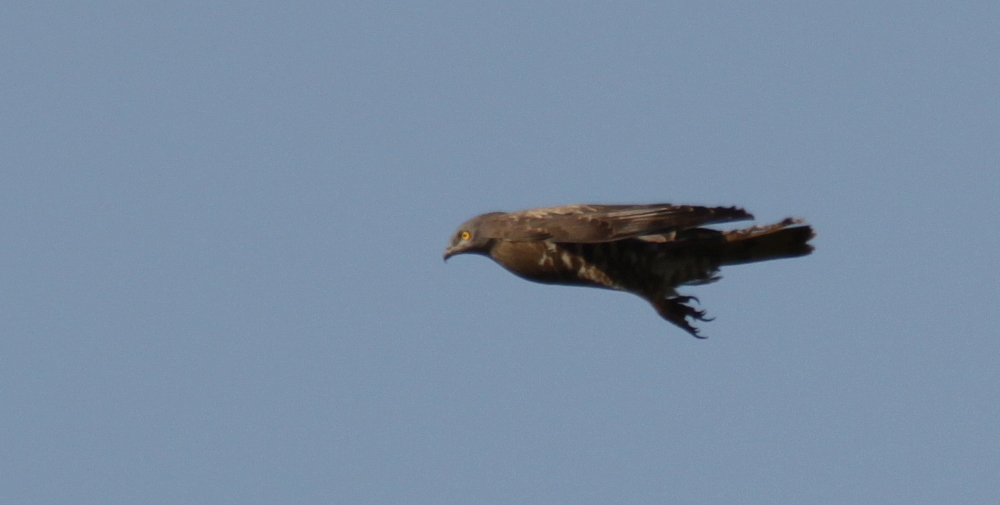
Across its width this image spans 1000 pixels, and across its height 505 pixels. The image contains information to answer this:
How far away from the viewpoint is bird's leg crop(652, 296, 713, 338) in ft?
55.5

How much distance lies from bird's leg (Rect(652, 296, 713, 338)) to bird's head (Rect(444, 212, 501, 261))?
5.72 feet

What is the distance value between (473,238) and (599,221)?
138 centimetres

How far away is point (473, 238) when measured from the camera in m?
16.5

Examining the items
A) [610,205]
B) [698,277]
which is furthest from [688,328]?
[610,205]

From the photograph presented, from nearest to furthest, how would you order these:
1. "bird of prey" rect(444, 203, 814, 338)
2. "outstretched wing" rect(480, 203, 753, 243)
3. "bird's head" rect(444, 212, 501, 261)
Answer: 1. "outstretched wing" rect(480, 203, 753, 243)
2. "bird of prey" rect(444, 203, 814, 338)
3. "bird's head" rect(444, 212, 501, 261)

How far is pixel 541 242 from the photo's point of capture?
16.0 m

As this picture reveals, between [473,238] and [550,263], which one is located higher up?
[473,238]

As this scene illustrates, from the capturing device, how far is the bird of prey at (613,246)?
15781 millimetres

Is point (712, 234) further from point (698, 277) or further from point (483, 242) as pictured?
point (483, 242)

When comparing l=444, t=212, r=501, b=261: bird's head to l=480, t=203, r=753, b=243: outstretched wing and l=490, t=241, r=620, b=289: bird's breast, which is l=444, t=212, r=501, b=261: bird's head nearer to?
l=480, t=203, r=753, b=243: outstretched wing

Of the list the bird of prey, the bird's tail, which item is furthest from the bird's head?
the bird's tail

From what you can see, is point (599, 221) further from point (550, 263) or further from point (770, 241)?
point (770, 241)

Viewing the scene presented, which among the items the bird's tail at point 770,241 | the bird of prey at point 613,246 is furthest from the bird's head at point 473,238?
the bird's tail at point 770,241

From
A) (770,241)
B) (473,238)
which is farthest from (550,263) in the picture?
(770,241)
